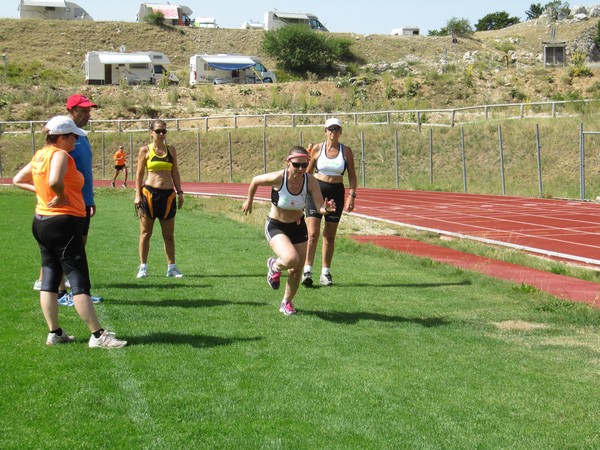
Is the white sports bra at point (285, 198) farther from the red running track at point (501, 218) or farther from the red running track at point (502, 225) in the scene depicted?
the red running track at point (501, 218)

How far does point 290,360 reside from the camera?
23.6 ft

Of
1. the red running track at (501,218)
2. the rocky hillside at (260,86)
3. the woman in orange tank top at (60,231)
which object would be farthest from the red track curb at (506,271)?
the rocky hillside at (260,86)

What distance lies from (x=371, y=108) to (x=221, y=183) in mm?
19329

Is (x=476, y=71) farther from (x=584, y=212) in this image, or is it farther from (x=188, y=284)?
(x=188, y=284)

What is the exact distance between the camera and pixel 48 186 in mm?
7305

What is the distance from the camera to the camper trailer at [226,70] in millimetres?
71500

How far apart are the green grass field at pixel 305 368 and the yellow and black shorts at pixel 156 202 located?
839 mm

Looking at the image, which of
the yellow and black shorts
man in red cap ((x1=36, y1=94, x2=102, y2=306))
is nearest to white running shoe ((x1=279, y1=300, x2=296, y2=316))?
man in red cap ((x1=36, y1=94, x2=102, y2=306))

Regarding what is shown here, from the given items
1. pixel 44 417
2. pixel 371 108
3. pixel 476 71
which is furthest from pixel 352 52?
pixel 44 417

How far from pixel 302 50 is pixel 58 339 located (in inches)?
3007

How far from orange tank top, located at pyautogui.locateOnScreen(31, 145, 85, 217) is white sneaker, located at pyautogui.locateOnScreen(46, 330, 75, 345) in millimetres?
1004

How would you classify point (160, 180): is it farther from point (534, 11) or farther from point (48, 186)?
point (534, 11)

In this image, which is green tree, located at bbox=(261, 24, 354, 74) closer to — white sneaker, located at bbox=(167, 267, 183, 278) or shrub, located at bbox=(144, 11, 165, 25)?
shrub, located at bbox=(144, 11, 165, 25)

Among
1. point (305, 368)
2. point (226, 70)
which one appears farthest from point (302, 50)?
point (305, 368)
